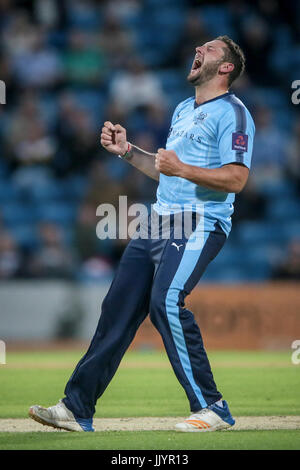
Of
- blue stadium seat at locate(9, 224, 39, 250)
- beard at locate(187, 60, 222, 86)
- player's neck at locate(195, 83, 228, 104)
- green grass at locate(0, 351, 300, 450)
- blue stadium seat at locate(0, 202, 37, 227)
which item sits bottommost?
green grass at locate(0, 351, 300, 450)

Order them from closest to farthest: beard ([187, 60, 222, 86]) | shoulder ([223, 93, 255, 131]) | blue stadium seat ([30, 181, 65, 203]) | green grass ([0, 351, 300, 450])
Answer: green grass ([0, 351, 300, 450]) < shoulder ([223, 93, 255, 131]) < beard ([187, 60, 222, 86]) < blue stadium seat ([30, 181, 65, 203])

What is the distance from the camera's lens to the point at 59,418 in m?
5.84

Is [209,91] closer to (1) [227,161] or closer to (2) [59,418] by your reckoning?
(1) [227,161]

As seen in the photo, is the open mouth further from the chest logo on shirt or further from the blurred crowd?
the blurred crowd

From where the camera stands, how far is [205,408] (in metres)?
5.68

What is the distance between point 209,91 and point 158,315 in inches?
60.0

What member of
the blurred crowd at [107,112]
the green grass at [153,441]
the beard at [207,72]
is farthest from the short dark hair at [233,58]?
the blurred crowd at [107,112]

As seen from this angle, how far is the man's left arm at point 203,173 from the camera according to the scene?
5492 mm

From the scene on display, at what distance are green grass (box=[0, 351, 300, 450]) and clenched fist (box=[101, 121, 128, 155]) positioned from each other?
1915 millimetres

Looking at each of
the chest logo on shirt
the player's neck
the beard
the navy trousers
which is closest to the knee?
the navy trousers

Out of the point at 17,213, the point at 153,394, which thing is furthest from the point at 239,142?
the point at 17,213

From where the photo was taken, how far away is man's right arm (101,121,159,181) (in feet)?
20.5
